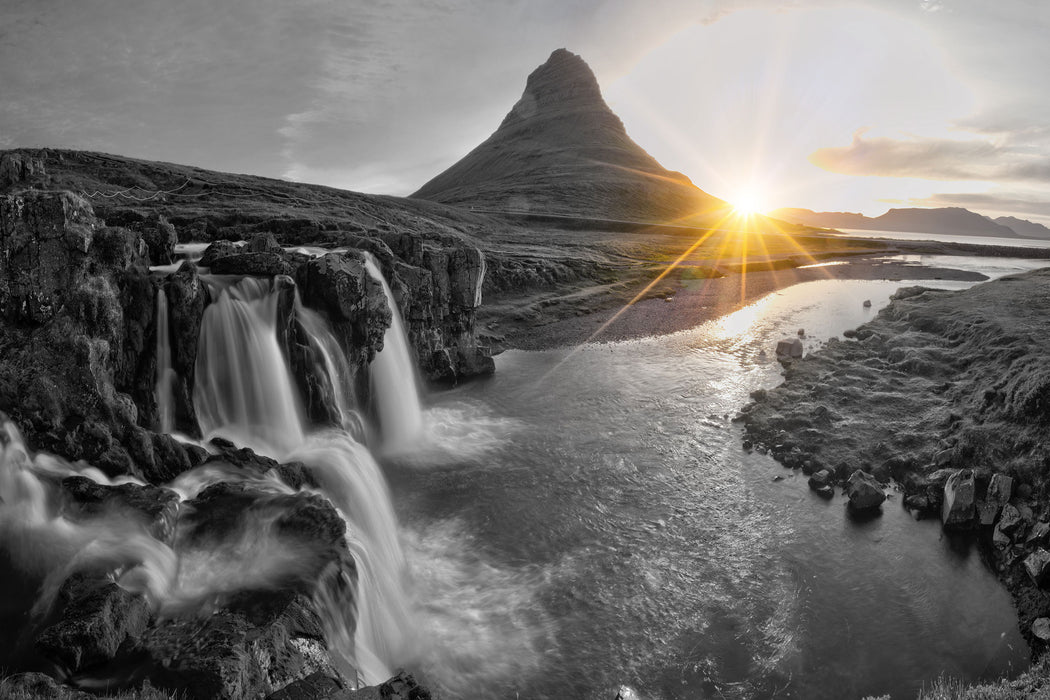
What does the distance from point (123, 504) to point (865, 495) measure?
21.0m

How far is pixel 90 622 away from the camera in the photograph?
922 cm

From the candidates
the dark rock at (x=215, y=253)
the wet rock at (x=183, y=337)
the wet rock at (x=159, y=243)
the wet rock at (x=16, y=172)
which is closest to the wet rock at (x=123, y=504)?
the wet rock at (x=183, y=337)

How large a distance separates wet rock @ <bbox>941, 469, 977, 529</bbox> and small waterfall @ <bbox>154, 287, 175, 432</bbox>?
80.2ft

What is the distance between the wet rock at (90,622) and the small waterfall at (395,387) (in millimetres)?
14509

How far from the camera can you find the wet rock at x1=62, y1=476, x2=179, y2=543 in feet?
40.8

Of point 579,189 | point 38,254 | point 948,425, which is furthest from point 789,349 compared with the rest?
point 579,189

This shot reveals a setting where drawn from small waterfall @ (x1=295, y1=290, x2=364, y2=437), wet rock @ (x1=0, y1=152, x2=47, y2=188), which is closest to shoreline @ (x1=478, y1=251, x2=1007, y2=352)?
small waterfall @ (x1=295, y1=290, x2=364, y2=437)

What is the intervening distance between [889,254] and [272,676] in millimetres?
130174

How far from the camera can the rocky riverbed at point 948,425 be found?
51.5ft

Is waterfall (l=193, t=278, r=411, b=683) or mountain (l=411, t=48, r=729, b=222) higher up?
mountain (l=411, t=48, r=729, b=222)

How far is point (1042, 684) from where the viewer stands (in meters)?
9.80

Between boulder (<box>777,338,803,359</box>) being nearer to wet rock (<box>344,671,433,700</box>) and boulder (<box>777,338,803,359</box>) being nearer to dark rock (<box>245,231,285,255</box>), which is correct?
dark rock (<box>245,231,285,255</box>)

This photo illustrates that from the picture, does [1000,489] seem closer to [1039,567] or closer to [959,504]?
[959,504]

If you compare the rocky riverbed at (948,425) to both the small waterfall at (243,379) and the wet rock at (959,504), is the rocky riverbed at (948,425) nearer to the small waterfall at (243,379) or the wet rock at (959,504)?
the wet rock at (959,504)
